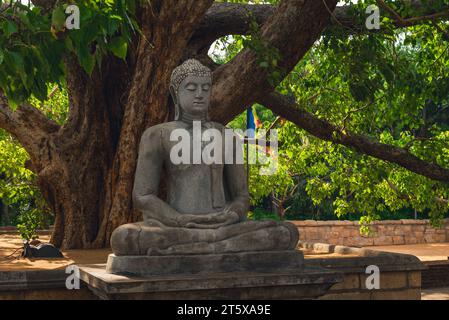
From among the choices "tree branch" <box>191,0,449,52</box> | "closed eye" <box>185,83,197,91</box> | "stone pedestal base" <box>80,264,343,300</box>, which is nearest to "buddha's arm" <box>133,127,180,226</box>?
"closed eye" <box>185,83,197,91</box>

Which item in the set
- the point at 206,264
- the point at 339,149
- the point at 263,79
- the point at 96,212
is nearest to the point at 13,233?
the point at 96,212

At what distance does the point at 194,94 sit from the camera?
634 centimetres

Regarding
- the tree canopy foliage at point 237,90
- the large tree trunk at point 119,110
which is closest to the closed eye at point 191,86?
the tree canopy foliage at point 237,90

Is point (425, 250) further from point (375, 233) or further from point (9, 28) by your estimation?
point (9, 28)

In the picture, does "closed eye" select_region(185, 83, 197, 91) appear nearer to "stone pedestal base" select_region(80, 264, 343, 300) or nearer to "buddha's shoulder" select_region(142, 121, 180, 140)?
"buddha's shoulder" select_region(142, 121, 180, 140)

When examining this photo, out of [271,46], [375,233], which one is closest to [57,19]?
[271,46]

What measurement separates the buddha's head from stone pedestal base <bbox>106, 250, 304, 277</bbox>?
4.71 feet

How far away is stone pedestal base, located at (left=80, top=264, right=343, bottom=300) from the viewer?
520cm

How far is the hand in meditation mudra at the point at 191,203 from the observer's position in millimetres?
5801

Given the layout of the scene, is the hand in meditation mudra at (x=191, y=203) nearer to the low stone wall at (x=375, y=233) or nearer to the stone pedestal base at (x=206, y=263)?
the stone pedestal base at (x=206, y=263)

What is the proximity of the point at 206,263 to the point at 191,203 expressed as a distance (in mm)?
686

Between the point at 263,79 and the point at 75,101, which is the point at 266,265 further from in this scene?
the point at 75,101

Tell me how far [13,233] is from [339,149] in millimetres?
10196

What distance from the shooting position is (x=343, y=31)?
9.70 metres
